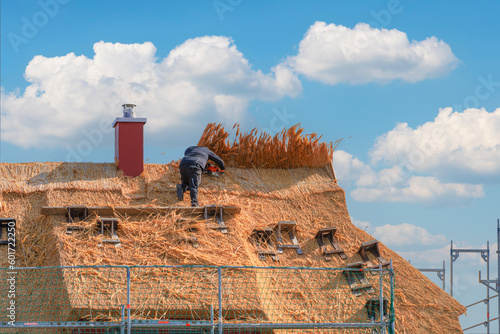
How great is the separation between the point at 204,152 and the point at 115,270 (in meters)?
4.30

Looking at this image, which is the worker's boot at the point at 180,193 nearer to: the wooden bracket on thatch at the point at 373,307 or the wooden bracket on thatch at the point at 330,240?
the wooden bracket on thatch at the point at 330,240

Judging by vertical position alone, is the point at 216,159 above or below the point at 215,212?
above

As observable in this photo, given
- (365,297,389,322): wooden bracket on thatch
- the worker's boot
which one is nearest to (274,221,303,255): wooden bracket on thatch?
(365,297,389,322): wooden bracket on thatch

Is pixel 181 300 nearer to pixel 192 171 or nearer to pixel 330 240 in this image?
pixel 192 171

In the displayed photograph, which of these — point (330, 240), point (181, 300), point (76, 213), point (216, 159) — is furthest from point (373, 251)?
point (76, 213)

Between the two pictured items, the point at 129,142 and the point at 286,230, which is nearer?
the point at 286,230

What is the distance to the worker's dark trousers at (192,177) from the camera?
13.8m

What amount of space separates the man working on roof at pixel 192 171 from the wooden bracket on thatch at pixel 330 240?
106 inches

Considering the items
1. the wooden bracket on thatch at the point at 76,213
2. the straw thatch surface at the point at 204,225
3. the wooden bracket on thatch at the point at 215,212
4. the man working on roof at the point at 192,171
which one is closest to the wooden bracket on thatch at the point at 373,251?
the straw thatch surface at the point at 204,225

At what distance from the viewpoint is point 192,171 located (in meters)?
14.0

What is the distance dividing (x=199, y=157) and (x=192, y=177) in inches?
24.0

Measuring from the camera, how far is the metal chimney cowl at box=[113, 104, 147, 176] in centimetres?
1512

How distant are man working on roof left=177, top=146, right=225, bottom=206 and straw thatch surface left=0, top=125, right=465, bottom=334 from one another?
307 mm

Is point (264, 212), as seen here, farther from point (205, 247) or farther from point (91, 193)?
point (91, 193)
